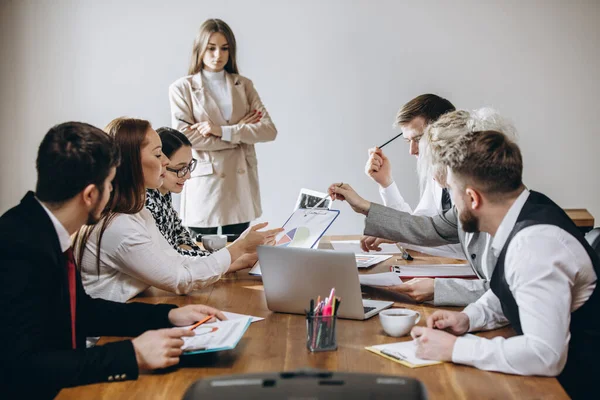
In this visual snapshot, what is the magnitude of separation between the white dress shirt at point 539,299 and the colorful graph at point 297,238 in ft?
2.96

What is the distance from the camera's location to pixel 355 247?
2760 mm

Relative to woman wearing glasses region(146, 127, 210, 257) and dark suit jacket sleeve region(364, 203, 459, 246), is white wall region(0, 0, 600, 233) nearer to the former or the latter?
woman wearing glasses region(146, 127, 210, 257)

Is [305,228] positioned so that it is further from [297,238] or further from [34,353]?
[34,353]

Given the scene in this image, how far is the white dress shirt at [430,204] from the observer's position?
100 inches

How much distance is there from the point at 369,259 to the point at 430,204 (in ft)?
1.63

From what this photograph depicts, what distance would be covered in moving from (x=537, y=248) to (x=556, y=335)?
0.57 feet

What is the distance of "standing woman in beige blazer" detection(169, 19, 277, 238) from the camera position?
12.4 ft

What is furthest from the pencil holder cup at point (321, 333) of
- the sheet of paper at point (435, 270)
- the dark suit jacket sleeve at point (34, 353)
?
the sheet of paper at point (435, 270)

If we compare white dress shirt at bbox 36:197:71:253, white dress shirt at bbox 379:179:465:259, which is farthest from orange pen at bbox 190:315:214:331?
white dress shirt at bbox 379:179:465:259

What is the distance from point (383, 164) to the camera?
3.19 meters

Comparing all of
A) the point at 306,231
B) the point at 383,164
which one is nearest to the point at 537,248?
the point at 306,231

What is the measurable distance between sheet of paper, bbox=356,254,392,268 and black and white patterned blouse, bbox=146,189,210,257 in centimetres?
56

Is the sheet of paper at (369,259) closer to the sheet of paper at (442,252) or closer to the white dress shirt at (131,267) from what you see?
→ the sheet of paper at (442,252)

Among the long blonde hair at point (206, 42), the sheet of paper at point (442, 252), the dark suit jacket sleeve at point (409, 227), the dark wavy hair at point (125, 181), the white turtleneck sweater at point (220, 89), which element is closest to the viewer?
the dark wavy hair at point (125, 181)
